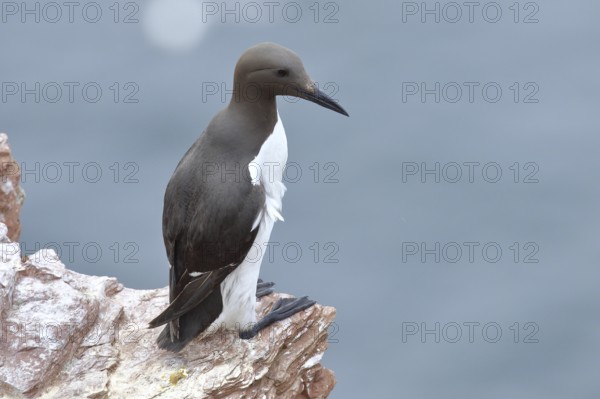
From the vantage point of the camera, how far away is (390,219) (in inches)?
687

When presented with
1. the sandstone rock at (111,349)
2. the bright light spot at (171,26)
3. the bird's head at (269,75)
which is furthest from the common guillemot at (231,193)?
the bright light spot at (171,26)

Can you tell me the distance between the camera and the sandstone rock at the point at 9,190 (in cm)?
965

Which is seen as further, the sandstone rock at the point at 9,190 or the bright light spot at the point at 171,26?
the bright light spot at the point at 171,26

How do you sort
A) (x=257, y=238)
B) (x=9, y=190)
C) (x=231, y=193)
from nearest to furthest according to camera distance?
(x=231, y=193) → (x=257, y=238) → (x=9, y=190)

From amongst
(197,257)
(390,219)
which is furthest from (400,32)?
(197,257)

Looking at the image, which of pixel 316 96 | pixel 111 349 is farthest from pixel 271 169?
pixel 111 349

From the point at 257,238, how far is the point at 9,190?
8.70 feet

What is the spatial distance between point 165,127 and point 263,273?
288 centimetres

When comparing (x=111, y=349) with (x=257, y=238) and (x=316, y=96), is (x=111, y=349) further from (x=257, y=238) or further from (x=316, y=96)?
(x=316, y=96)

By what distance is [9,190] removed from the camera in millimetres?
9688

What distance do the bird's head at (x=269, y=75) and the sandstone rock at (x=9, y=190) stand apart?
2.55 meters

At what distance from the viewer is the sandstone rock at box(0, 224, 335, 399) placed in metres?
7.81

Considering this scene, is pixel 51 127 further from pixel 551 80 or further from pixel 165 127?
pixel 551 80

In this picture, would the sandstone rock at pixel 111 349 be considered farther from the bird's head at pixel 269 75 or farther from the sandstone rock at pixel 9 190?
the bird's head at pixel 269 75
